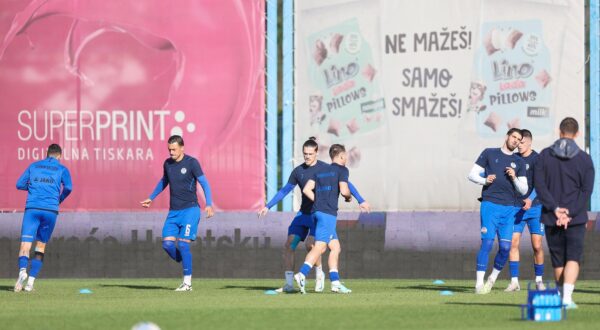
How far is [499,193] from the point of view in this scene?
1923 centimetres

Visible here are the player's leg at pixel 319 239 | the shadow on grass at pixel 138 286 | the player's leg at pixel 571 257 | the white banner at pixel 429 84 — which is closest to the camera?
the player's leg at pixel 571 257

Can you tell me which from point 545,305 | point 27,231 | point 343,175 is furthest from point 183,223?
point 545,305

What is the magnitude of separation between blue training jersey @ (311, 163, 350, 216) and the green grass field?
1140mm

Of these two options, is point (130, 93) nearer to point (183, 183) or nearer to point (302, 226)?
point (183, 183)

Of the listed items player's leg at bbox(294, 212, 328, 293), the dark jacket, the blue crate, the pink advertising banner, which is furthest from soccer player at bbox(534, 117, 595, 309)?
the pink advertising banner

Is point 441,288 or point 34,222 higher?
point 34,222

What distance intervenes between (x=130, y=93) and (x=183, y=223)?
547 cm

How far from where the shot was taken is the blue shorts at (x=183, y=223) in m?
20.2

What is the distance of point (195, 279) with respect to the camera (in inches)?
952

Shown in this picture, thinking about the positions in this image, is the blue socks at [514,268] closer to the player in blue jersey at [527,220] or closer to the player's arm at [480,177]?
the player in blue jersey at [527,220]

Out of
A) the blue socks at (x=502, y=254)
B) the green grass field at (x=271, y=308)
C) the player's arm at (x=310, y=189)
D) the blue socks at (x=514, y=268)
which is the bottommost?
the green grass field at (x=271, y=308)

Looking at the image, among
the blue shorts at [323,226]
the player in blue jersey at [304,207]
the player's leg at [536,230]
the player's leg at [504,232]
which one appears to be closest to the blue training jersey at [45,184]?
the player in blue jersey at [304,207]

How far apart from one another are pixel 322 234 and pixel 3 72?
8.46 meters

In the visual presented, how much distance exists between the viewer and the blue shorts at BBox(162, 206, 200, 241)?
20.2m
